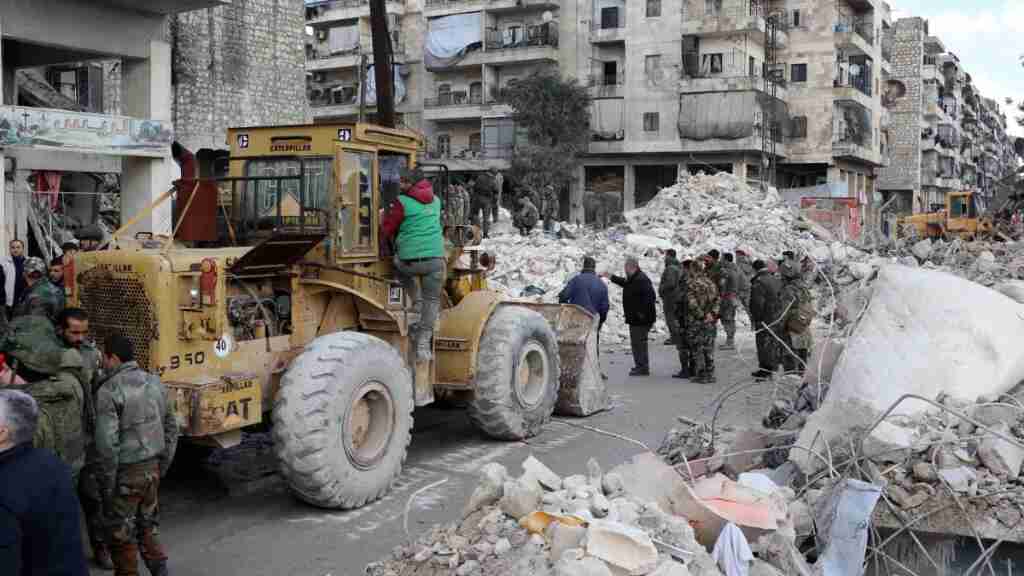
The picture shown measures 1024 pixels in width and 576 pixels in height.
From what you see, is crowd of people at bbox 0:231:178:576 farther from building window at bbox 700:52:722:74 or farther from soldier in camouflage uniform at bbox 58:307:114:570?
building window at bbox 700:52:722:74

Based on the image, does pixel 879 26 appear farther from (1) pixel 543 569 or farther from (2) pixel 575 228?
(1) pixel 543 569

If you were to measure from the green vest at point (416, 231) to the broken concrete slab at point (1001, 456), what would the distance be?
448 centimetres

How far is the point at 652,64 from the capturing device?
162ft

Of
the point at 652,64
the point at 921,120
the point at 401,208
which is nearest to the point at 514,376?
the point at 401,208

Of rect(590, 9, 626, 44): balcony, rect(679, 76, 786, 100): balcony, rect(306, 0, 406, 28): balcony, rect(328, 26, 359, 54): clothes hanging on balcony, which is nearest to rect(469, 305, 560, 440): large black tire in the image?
rect(679, 76, 786, 100): balcony

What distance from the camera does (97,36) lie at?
15625mm

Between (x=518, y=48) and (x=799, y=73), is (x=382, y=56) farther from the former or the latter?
(x=799, y=73)

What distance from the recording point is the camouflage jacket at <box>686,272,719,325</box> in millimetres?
13531

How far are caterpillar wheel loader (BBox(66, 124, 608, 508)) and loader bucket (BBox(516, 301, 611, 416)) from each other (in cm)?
80

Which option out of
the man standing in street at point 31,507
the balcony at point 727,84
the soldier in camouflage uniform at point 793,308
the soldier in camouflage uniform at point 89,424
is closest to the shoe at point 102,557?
the soldier in camouflage uniform at point 89,424

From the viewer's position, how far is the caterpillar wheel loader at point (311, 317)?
666 centimetres

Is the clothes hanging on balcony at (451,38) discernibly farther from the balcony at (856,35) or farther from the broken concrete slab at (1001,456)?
the broken concrete slab at (1001,456)

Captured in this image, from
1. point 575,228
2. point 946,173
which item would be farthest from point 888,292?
point 946,173

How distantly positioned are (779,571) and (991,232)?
3240cm
